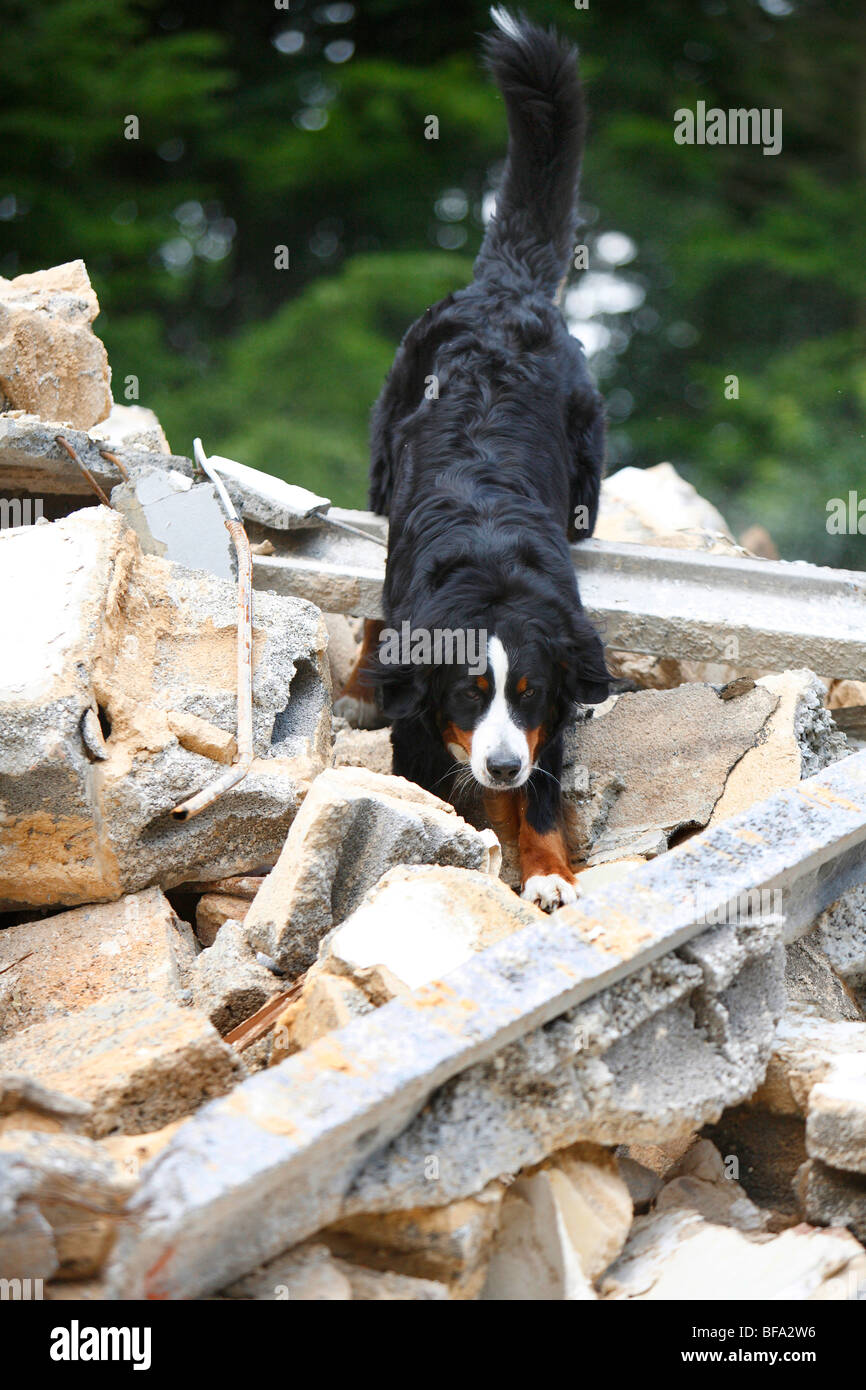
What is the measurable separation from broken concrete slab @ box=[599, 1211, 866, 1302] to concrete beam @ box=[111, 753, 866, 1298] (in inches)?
16.5

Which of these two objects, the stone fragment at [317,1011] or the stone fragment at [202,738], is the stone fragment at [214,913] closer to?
the stone fragment at [202,738]

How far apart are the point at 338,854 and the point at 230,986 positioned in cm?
35

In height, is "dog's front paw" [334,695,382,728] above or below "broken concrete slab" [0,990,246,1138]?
above

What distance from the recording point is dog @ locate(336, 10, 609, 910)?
368cm

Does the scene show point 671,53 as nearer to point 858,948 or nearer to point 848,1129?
point 858,948

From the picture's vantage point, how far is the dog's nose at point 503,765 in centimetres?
349

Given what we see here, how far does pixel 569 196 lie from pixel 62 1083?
13.3ft

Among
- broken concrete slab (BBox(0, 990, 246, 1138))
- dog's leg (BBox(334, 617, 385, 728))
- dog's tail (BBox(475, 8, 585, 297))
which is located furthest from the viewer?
dog's tail (BBox(475, 8, 585, 297))

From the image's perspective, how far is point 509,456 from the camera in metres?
4.30

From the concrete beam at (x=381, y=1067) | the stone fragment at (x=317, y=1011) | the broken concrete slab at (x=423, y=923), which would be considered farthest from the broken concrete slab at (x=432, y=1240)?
the broken concrete slab at (x=423, y=923)

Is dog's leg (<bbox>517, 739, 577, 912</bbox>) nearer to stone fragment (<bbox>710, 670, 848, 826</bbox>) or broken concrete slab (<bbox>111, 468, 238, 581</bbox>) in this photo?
stone fragment (<bbox>710, 670, 848, 826</bbox>)

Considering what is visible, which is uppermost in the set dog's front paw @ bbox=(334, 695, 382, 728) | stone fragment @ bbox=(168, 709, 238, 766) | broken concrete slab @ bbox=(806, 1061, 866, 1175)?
dog's front paw @ bbox=(334, 695, 382, 728)

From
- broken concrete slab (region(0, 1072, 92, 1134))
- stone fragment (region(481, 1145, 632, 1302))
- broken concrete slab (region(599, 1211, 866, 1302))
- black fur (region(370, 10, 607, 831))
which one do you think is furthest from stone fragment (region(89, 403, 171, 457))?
broken concrete slab (region(599, 1211, 866, 1302))
